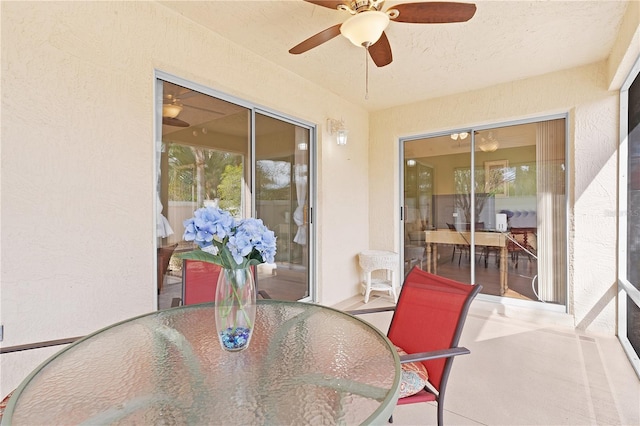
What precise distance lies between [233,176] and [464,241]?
123 inches

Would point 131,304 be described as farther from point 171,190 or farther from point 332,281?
point 332,281

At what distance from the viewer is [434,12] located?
72.6 inches

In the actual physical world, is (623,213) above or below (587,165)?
below

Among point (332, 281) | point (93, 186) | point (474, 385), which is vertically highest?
point (93, 186)

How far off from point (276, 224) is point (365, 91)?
2.04 m

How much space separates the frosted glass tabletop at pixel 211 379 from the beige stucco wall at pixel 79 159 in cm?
64

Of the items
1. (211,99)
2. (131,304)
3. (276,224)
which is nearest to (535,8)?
(211,99)

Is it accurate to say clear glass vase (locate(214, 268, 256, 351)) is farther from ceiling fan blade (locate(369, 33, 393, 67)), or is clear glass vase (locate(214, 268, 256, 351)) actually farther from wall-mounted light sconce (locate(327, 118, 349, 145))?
wall-mounted light sconce (locate(327, 118, 349, 145))

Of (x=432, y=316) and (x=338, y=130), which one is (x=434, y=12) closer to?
(x=432, y=316)

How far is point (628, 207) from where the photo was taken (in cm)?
286

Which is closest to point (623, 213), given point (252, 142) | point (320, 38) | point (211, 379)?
point (320, 38)

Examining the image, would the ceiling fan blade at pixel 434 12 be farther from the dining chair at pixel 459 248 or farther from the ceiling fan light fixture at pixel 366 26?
the dining chair at pixel 459 248

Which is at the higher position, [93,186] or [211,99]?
[211,99]

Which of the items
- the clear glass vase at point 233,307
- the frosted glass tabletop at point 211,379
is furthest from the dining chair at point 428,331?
the clear glass vase at point 233,307
